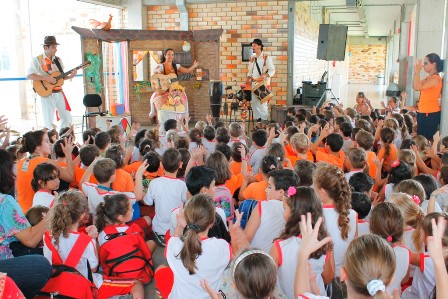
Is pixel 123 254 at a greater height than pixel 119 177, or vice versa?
pixel 119 177

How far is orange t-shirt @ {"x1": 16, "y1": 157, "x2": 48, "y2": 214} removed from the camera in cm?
377

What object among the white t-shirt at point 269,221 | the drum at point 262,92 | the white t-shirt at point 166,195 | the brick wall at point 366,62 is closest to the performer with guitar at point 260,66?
the drum at point 262,92

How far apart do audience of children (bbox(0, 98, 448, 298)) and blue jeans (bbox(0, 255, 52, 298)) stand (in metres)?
0.45

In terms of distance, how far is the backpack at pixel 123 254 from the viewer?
9.75 feet

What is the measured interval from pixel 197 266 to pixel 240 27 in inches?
355

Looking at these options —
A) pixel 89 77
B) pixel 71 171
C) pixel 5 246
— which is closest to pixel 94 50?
pixel 89 77

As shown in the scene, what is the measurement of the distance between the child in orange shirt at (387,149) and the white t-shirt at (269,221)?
6.55 feet

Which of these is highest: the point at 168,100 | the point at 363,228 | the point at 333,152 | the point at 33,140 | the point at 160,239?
the point at 168,100

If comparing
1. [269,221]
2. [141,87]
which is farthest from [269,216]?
[141,87]

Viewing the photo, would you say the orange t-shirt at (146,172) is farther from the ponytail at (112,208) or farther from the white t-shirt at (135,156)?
the ponytail at (112,208)

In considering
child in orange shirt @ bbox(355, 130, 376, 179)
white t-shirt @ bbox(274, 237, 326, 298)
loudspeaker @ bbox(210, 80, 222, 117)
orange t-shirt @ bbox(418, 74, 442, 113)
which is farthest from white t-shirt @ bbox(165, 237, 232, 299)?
loudspeaker @ bbox(210, 80, 222, 117)

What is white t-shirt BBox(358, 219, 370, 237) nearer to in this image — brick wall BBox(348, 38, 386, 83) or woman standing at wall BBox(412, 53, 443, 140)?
woman standing at wall BBox(412, 53, 443, 140)

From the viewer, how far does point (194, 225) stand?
2.41 meters

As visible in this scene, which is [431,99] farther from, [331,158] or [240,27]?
[240,27]
